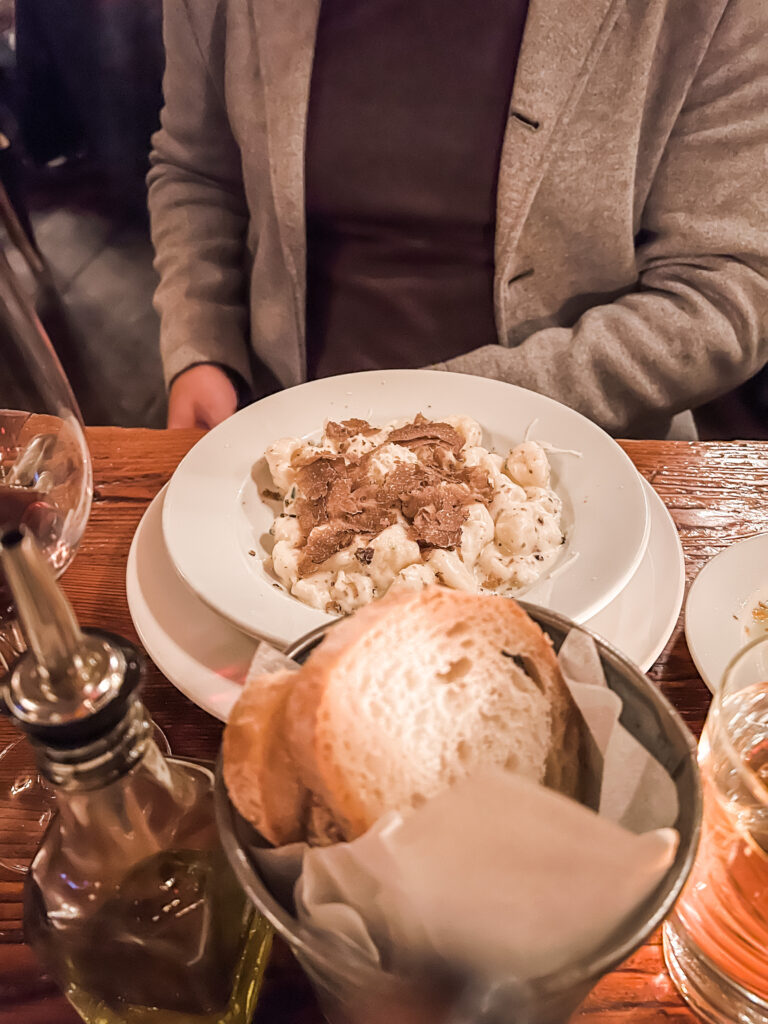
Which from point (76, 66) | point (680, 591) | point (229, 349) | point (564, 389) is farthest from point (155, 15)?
point (680, 591)

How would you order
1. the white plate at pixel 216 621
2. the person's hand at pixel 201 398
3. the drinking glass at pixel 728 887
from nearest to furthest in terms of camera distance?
1. the drinking glass at pixel 728 887
2. the white plate at pixel 216 621
3. the person's hand at pixel 201 398

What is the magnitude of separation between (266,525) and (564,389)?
541 mm

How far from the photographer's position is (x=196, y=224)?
4.09ft

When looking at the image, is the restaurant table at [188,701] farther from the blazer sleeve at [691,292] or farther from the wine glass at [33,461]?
the blazer sleeve at [691,292]

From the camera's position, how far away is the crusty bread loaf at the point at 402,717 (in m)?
0.25

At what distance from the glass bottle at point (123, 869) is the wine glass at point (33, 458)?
0.51 ft

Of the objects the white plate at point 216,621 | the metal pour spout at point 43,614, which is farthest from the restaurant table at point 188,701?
the metal pour spout at point 43,614

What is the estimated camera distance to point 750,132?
3.01 feet

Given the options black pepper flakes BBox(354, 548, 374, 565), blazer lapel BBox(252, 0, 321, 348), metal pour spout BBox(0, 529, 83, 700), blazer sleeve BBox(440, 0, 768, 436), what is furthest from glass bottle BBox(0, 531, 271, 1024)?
blazer lapel BBox(252, 0, 321, 348)

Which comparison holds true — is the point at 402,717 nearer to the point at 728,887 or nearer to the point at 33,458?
the point at 728,887

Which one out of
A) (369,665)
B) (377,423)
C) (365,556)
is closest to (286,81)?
(377,423)

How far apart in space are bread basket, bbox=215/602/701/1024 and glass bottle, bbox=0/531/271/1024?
0.05 metres

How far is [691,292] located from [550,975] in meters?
0.98

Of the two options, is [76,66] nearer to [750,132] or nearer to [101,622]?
[750,132]
